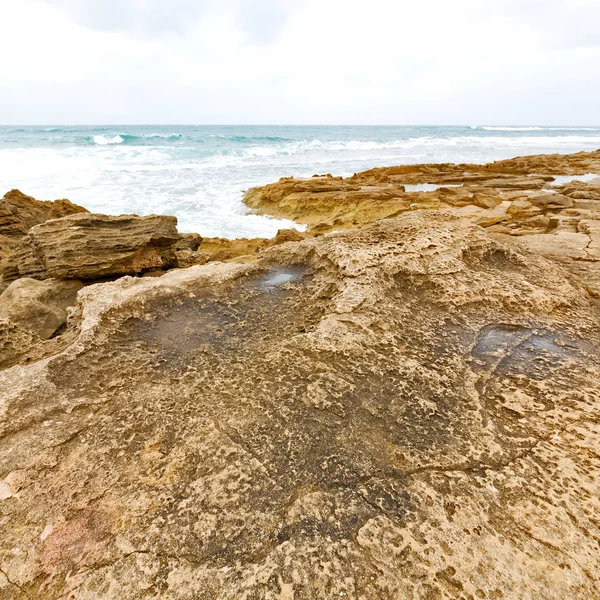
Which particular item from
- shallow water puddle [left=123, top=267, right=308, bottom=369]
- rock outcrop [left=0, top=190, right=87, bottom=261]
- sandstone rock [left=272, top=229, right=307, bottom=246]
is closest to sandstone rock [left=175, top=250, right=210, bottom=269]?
sandstone rock [left=272, top=229, right=307, bottom=246]

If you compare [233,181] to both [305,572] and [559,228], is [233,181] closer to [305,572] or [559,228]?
[559,228]

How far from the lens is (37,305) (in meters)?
4.00

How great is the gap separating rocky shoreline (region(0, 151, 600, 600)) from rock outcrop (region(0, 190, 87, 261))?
3683 millimetres

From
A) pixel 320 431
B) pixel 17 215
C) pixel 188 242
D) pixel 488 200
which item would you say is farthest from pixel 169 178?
pixel 320 431

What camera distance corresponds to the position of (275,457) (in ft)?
5.69

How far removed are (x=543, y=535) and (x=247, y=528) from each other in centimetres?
109

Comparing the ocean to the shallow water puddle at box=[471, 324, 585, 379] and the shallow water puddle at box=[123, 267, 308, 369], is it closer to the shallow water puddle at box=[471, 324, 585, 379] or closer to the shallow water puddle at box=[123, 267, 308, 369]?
the shallow water puddle at box=[123, 267, 308, 369]

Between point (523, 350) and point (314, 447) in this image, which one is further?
point (523, 350)

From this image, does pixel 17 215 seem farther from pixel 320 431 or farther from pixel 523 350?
pixel 523 350

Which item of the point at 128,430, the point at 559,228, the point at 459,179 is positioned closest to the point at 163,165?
the point at 459,179

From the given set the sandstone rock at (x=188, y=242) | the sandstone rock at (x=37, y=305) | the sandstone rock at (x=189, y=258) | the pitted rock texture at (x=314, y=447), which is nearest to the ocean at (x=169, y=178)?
the sandstone rock at (x=188, y=242)

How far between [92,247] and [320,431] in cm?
435

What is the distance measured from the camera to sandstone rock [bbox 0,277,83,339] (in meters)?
3.81

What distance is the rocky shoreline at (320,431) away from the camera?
4.34 feet
